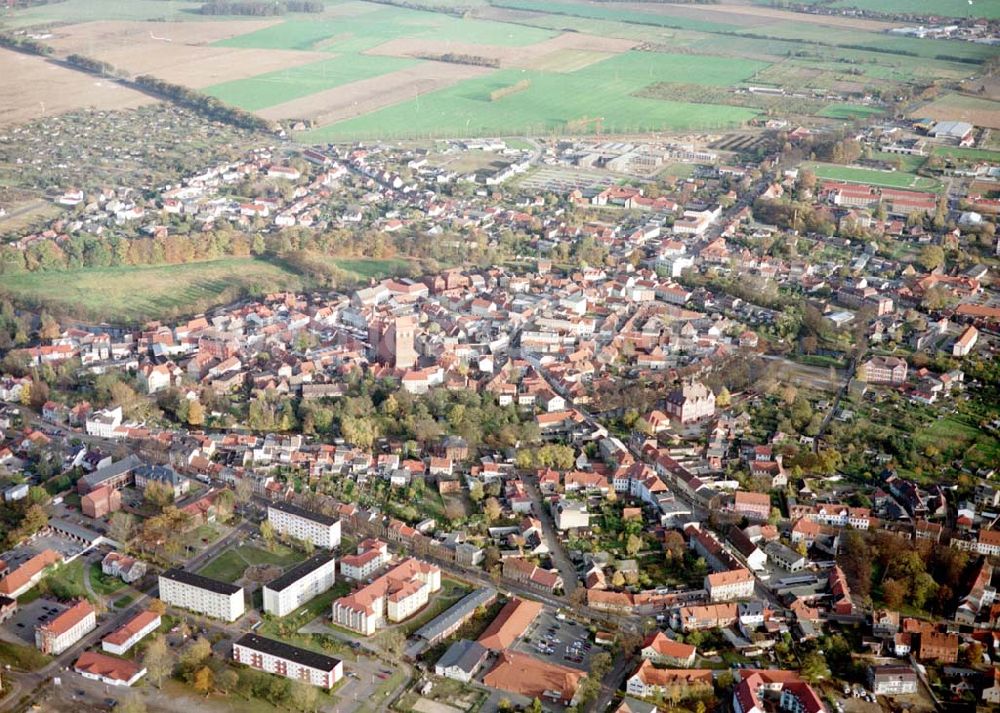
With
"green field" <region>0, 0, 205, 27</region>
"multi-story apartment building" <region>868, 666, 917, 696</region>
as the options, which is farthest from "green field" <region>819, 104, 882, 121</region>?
"multi-story apartment building" <region>868, 666, 917, 696</region>

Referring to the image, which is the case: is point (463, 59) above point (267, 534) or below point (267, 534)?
above

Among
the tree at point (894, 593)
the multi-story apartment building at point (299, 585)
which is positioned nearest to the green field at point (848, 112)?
the tree at point (894, 593)

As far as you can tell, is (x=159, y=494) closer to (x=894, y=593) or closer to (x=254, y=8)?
(x=894, y=593)

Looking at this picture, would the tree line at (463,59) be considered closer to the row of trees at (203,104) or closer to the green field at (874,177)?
the row of trees at (203,104)

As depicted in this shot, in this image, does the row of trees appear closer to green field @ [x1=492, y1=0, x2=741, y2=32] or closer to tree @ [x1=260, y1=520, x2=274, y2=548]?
green field @ [x1=492, y1=0, x2=741, y2=32]

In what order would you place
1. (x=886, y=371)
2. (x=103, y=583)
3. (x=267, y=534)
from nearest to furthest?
(x=103, y=583) → (x=267, y=534) → (x=886, y=371)

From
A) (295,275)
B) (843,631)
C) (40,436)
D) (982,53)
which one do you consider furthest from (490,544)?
(982,53)

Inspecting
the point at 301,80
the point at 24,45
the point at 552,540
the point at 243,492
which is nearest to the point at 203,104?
the point at 301,80

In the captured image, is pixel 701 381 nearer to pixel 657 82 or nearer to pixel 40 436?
pixel 40 436
